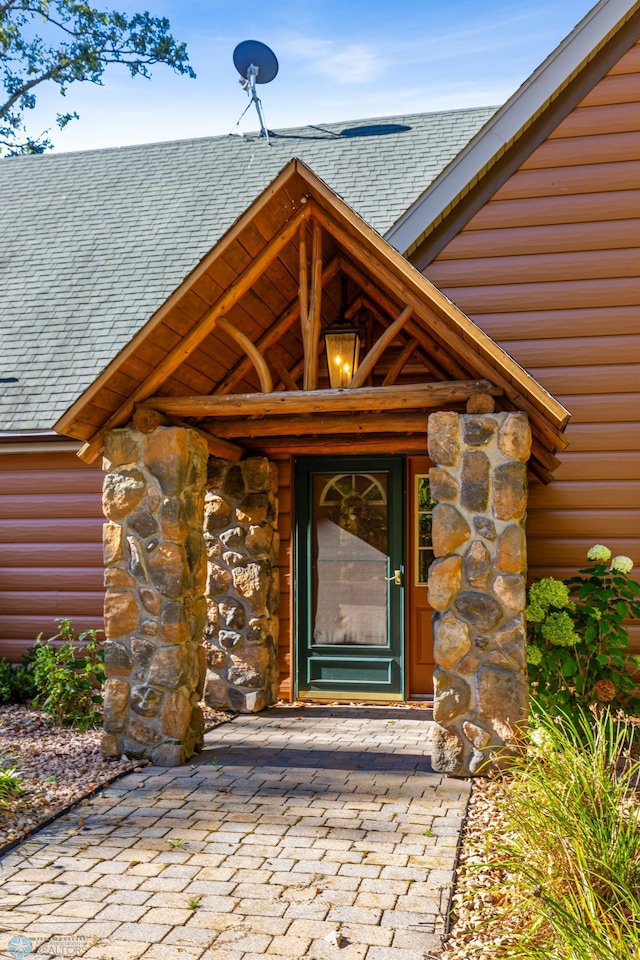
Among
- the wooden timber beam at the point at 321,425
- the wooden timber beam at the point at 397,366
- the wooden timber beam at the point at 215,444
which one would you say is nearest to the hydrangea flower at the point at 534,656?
the wooden timber beam at the point at 321,425

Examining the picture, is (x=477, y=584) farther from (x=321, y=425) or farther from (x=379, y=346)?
(x=321, y=425)

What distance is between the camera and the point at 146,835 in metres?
4.46

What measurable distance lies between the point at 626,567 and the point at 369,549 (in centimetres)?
240

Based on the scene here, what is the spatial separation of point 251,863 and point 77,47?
1474 cm

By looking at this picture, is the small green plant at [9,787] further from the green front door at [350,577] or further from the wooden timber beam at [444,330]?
the wooden timber beam at [444,330]

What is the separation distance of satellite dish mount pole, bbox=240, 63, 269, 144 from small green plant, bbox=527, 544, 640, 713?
764cm

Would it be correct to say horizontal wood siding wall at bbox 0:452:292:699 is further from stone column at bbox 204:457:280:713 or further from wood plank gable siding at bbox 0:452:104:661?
stone column at bbox 204:457:280:713

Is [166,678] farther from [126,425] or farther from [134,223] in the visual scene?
[134,223]

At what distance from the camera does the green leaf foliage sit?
47.3 feet

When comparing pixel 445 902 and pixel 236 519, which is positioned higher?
pixel 236 519

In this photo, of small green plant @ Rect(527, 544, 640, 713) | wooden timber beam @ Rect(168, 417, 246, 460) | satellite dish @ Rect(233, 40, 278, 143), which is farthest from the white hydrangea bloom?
satellite dish @ Rect(233, 40, 278, 143)

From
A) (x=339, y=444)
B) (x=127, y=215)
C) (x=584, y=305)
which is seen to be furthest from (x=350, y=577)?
(x=127, y=215)

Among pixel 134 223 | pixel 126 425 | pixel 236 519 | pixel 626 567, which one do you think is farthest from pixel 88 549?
pixel 626 567

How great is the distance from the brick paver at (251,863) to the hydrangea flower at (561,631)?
4.24ft
